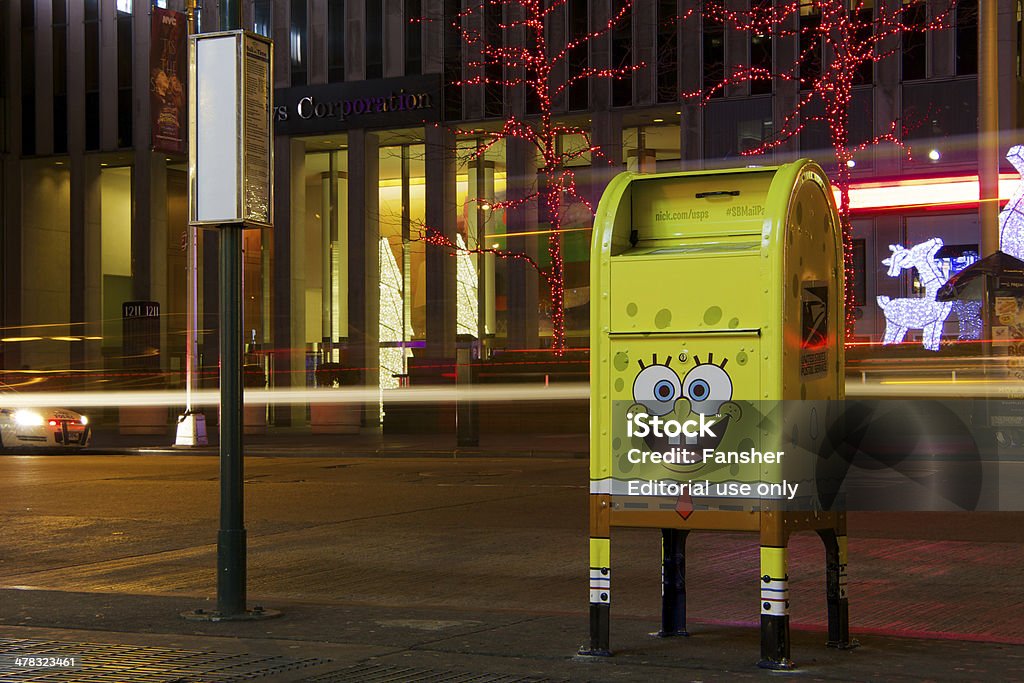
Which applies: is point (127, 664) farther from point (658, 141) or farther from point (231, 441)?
point (658, 141)

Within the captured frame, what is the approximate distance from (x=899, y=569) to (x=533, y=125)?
3386 cm

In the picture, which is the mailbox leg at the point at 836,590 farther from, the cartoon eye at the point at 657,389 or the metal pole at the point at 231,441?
the metal pole at the point at 231,441

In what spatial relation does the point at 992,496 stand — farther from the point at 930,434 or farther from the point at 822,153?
the point at 822,153

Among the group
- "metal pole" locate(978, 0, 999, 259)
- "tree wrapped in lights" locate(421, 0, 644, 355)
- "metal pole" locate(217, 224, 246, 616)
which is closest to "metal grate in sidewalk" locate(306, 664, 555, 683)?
"metal pole" locate(217, 224, 246, 616)

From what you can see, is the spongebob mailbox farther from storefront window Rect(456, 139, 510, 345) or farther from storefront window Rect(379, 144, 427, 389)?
storefront window Rect(379, 144, 427, 389)

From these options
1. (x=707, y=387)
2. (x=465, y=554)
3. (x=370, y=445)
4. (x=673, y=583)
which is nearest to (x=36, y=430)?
(x=370, y=445)

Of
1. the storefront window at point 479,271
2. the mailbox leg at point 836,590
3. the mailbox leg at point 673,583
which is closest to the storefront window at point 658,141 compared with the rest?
the storefront window at point 479,271

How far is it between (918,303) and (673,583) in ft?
108

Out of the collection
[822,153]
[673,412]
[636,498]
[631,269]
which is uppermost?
[822,153]

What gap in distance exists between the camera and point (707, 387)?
20.7 ft

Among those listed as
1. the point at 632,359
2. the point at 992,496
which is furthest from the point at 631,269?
the point at 992,496

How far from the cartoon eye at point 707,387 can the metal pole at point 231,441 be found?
9.49 ft

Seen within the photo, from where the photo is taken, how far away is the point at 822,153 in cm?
3944

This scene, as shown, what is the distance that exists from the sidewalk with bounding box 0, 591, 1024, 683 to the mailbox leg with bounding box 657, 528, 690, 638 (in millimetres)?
107
